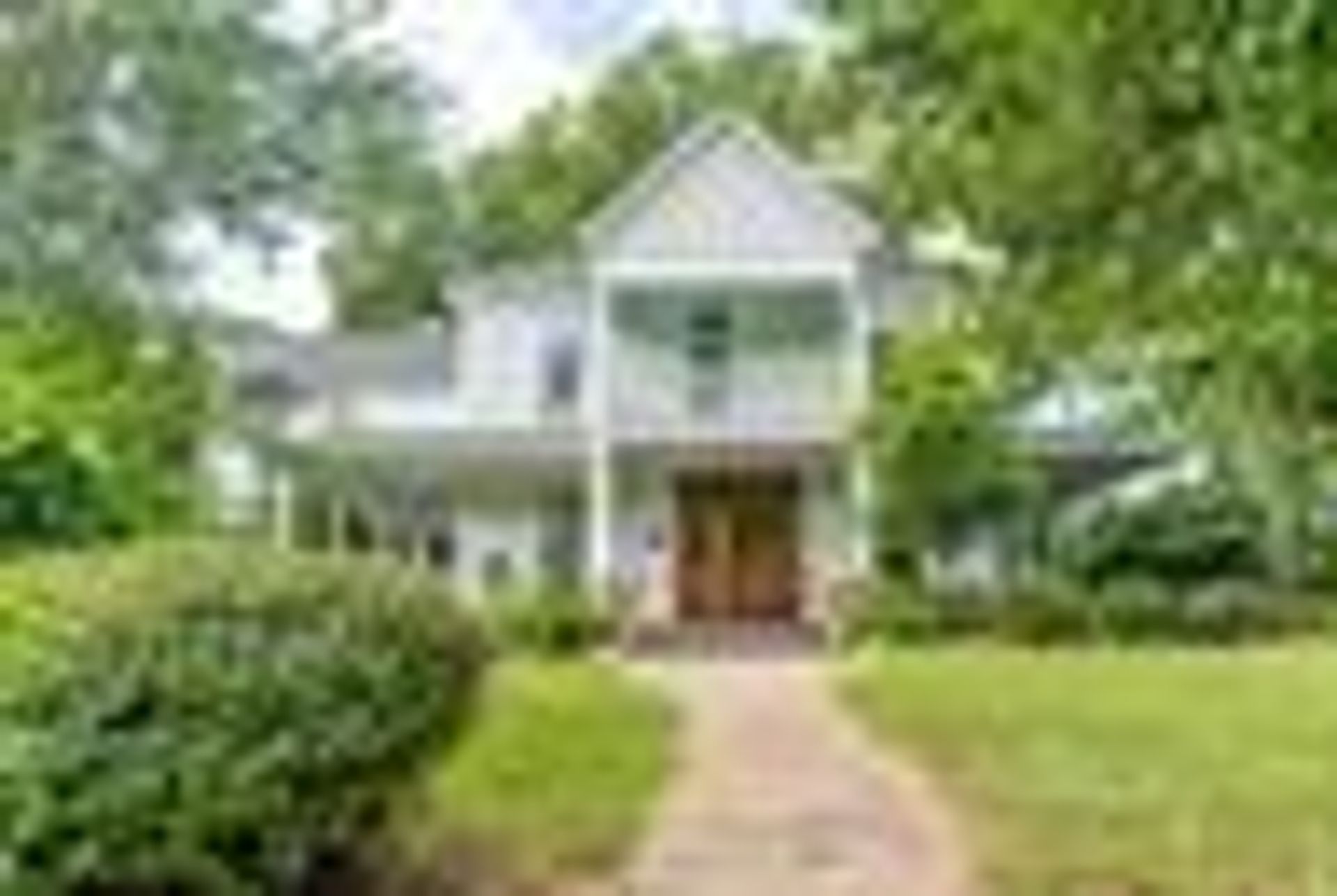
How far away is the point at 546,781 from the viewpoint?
19594 millimetres

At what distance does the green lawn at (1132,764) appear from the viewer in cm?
1552

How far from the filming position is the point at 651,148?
66.3m

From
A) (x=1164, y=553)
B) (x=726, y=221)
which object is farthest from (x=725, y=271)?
(x=1164, y=553)

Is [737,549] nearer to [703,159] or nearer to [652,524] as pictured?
[652,524]

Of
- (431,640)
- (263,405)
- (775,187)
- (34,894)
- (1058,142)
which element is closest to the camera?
(1058,142)

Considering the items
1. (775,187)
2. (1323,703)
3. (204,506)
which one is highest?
(775,187)

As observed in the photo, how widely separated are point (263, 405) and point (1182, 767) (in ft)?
27.1

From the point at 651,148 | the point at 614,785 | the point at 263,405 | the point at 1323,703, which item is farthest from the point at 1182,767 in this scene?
the point at 651,148

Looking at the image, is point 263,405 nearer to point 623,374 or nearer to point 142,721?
point 142,721

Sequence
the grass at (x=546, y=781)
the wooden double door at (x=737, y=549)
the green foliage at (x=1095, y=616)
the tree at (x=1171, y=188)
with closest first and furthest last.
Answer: the tree at (x=1171, y=188), the grass at (x=546, y=781), the green foliage at (x=1095, y=616), the wooden double door at (x=737, y=549)

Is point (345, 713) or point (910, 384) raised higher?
point (910, 384)

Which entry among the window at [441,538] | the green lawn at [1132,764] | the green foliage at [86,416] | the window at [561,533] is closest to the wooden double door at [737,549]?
the window at [561,533]

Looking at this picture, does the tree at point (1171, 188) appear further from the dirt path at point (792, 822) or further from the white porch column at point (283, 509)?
the white porch column at point (283, 509)

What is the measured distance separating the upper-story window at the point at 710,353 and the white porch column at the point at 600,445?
3.85ft
